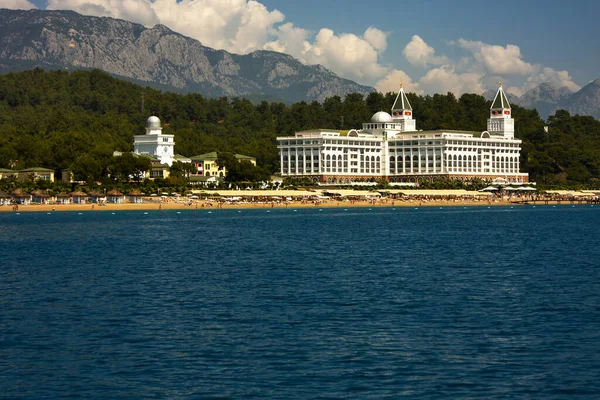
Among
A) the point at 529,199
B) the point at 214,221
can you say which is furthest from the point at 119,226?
the point at 529,199

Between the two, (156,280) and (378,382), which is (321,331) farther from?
(156,280)

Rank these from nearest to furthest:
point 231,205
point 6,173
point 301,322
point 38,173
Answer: point 301,322 < point 231,205 < point 6,173 < point 38,173

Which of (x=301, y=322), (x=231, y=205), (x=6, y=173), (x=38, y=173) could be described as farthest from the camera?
(x=38, y=173)

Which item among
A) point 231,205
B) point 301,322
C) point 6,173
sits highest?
point 6,173

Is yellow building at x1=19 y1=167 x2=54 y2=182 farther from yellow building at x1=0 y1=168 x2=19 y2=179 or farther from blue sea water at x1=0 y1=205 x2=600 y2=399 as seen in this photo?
blue sea water at x1=0 y1=205 x2=600 y2=399

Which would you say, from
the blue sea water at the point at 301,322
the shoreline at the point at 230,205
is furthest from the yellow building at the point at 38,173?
the blue sea water at the point at 301,322

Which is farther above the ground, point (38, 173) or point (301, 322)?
point (38, 173)

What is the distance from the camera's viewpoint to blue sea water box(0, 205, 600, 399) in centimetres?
2978

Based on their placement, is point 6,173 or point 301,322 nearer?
point 301,322

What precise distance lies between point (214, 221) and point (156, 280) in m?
68.6

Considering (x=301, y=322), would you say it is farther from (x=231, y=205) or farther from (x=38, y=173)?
(x=38, y=173)

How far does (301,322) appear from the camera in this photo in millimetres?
39094

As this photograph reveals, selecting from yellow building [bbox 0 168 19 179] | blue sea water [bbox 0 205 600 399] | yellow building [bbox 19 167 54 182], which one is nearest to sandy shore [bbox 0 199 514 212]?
yellow building [bbox 19 167 54 182]

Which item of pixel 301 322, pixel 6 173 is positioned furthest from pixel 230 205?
pixel 301 322
